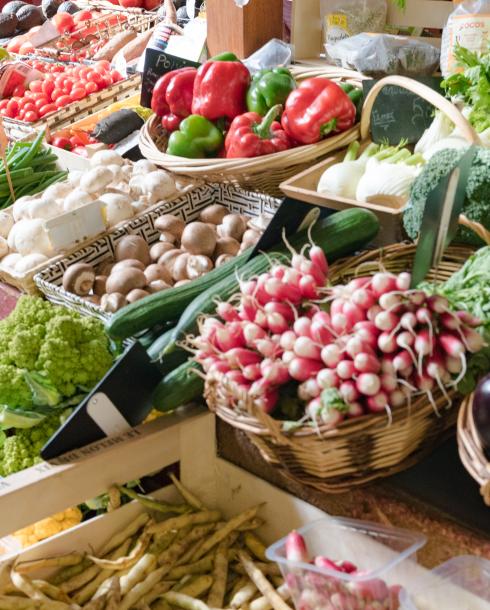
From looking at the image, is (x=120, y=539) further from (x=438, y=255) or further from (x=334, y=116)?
(x=334, y=116)

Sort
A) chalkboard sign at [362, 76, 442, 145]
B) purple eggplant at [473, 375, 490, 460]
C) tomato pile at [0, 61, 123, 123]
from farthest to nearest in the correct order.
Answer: tomato pile at [0, 61, 123, 123] → chalkboard sign at [362, 76, 442, 145] → purple eggplant at [473, 375, 490, 460]

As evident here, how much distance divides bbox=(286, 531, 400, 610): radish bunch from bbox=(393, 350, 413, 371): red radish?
1.23 feet

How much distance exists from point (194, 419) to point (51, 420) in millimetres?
401

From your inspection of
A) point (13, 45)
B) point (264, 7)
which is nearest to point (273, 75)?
point (264, 7)

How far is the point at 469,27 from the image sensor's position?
8.90 ft

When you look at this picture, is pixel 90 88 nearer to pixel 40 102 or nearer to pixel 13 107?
pixel 40 102

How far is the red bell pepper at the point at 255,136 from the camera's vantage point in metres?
2.54

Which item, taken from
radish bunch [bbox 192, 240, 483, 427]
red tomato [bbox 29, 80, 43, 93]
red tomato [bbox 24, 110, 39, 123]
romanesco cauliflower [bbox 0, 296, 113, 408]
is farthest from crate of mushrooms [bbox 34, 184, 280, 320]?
red tomato [bbox 29, 80, 43, 93]

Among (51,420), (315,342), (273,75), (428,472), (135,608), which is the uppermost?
(273,75)

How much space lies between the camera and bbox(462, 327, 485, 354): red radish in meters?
1.34

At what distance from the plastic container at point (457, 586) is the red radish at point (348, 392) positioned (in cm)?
39

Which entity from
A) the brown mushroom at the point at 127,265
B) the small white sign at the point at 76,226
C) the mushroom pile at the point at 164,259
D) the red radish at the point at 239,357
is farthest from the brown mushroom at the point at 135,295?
the red radish at the point at 239,357

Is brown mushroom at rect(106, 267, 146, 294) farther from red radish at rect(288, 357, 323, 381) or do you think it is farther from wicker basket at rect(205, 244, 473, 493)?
red radish at rect(288, 357, 323, 381)

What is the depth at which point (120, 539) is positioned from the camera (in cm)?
180
